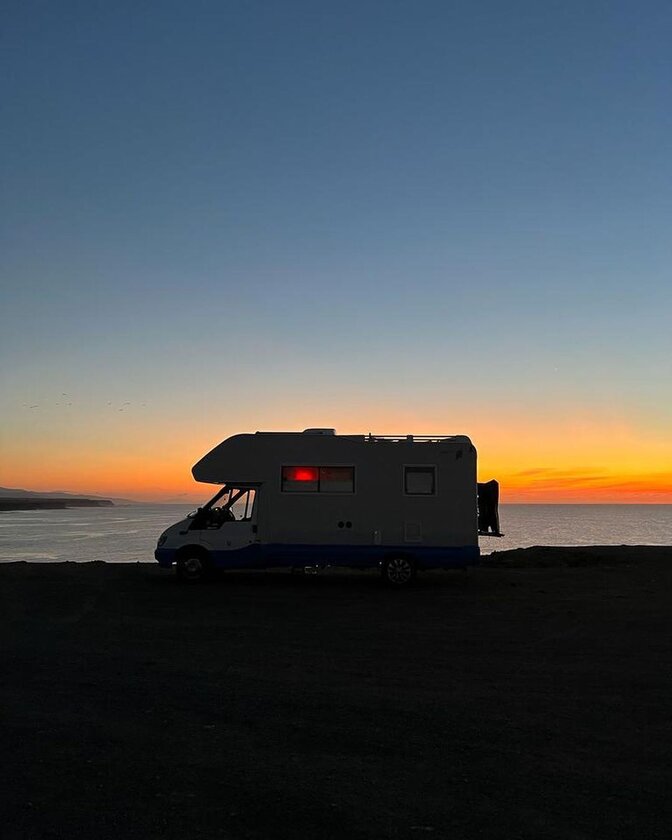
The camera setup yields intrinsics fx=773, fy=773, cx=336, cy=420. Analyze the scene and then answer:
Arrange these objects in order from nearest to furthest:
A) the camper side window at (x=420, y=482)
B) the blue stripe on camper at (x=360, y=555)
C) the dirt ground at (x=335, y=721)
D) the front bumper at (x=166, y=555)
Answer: the dirt ground at (x=335, y=721) → the blue stripe on camper at (x=360, y=555) → the camper side window at (x=420, y=482) → the front bumper at (x=166, y=555)

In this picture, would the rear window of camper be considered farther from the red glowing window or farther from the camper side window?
the camper side window

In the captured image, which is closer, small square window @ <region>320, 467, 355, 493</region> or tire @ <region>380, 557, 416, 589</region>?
tire @ <region>380, 557, 416, 589</region>

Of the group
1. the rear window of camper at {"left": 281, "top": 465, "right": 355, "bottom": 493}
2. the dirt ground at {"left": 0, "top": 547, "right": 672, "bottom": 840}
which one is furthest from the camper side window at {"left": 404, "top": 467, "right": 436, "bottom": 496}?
the dirt ground at {"left": 0, "top": 547, "right": 672, "bottom": 840}

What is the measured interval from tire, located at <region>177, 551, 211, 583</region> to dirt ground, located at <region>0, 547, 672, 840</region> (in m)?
3.62

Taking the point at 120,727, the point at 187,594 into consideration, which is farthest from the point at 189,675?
the point at 187,594

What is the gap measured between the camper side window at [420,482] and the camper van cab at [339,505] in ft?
0.08

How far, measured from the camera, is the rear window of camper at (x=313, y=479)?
18.5 meters

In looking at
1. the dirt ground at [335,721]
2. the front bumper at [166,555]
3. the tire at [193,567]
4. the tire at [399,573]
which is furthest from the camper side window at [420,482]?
the front bumper at [166,555]

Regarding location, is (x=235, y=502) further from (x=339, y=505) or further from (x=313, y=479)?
(x=339, y=505)

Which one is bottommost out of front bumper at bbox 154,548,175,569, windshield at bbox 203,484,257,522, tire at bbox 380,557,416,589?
tire at bbox 380,557,416,589

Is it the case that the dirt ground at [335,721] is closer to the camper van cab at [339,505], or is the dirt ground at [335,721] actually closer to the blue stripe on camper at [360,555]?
the blue stripe on camper at [360,555]

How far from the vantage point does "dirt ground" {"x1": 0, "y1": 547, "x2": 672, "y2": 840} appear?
516cm

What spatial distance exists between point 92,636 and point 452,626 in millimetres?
5725

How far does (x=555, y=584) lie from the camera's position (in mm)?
18641
